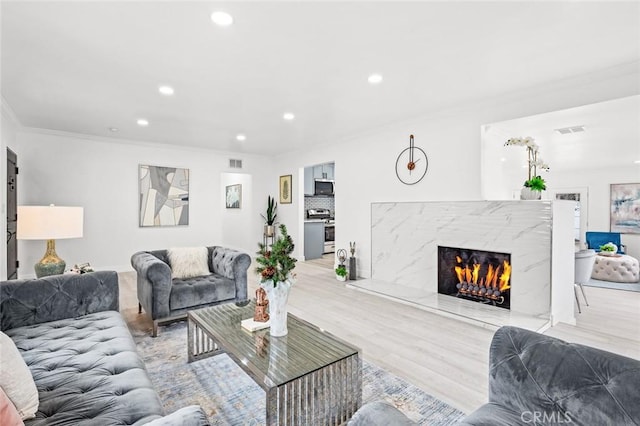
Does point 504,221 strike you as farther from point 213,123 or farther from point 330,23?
point 213,123

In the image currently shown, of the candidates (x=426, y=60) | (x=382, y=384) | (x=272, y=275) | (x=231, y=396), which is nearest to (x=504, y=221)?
(x=426, y=60)

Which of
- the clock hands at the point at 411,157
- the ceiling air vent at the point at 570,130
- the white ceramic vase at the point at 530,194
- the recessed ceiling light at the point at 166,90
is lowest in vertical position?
the white ceramic vase at the point at 530,194

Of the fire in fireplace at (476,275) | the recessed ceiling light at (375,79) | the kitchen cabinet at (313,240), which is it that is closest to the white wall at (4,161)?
the recessed ceiling light at (375,79)

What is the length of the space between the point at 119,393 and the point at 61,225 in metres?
2.00

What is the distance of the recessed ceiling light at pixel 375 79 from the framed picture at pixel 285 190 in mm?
4246

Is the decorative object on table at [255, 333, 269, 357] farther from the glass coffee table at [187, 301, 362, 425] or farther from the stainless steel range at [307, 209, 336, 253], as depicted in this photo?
the stainless steel range at [307, 209, 336, 253]

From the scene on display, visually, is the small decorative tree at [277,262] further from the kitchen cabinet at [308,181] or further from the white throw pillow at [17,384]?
the kitchen cabinet at [308,181]

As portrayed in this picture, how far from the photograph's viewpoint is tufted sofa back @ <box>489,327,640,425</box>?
103 cm

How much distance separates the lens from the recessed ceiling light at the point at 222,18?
80.2 inches

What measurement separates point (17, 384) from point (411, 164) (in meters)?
4.38

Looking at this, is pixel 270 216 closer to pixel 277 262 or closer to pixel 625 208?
pixel 277 262

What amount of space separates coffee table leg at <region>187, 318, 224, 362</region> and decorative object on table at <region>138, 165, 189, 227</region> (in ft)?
14.4

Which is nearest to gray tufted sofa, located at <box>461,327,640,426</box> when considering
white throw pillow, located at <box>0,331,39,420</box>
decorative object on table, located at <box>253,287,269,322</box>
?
decorative object on table, located at <box>253,287,269,322</box>

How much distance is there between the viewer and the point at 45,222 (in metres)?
2.56
